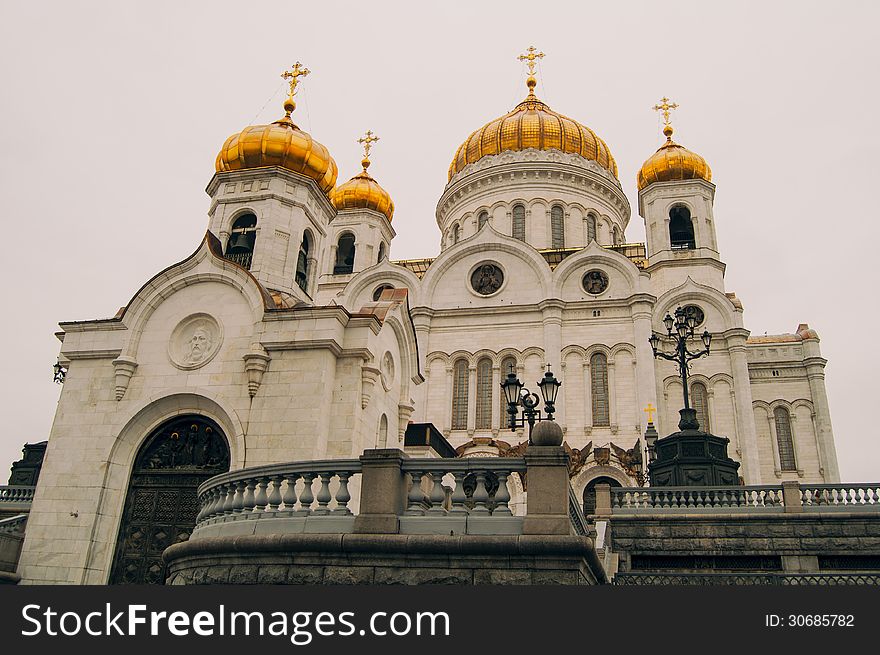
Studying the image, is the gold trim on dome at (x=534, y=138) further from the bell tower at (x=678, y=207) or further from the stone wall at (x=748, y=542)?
the stone wall at (x=748, y=542)

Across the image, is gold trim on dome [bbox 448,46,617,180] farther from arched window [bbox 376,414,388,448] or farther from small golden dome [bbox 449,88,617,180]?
arched window [bbox 376,414,388,448]

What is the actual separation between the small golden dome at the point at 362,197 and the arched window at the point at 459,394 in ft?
43.6

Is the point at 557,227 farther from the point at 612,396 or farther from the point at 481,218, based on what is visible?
the point at 612,396

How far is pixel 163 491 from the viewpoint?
1427cm

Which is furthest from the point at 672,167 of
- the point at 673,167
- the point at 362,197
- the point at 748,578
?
the point at 748,578

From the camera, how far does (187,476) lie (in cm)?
1417

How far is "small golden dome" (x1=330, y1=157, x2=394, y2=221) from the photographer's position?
4078cm

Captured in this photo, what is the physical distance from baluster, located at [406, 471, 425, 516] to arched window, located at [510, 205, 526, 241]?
99.6ft

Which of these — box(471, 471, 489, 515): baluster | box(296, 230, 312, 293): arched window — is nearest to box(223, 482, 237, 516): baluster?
box(471, 471, 489, 515): baluster

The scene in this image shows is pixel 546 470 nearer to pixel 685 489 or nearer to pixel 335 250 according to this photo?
pixel 685 489

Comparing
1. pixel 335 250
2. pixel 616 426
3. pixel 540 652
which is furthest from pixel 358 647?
pixel 335 250

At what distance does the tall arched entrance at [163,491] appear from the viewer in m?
13.8

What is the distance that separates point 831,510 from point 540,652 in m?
11.9

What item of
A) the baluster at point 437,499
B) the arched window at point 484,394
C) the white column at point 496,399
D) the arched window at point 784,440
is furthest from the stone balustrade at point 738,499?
the arched window at point 784,440
